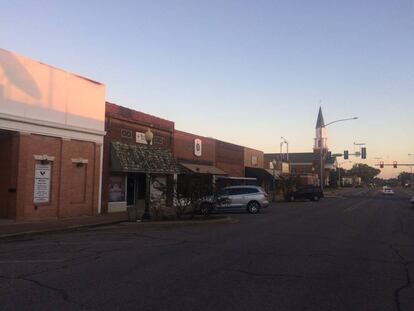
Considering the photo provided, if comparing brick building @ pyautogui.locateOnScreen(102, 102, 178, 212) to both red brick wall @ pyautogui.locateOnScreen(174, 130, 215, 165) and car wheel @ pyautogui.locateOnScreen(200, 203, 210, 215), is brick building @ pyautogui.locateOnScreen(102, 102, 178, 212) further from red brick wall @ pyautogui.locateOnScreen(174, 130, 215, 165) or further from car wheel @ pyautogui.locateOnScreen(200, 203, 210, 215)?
red brick wall @ pyautogui.locateOnScreen(174, 130, 215, 165)

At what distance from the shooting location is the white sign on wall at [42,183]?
71.5 feet

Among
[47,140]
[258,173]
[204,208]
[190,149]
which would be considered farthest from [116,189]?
[258,173]

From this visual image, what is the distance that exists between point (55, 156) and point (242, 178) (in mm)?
30195

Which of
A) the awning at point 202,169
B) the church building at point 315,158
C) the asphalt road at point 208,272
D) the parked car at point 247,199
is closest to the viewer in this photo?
the asphalt road at point 208,272


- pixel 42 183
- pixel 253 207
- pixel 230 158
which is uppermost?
pixel 230 158

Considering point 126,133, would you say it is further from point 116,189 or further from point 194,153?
point 194,153

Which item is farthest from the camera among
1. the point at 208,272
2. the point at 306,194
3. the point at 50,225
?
the point at 306,194

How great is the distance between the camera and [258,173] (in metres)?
55.2

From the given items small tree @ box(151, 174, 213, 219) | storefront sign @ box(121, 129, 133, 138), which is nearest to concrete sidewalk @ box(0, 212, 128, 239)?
small tree @ box(151, 174, 213, 219)

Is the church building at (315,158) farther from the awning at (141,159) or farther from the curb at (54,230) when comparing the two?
the curb at (54,230)

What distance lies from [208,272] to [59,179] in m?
15.3

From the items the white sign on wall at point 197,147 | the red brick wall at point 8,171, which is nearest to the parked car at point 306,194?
the white sign on wall at point 197,147

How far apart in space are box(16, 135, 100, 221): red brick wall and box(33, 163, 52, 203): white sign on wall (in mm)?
224

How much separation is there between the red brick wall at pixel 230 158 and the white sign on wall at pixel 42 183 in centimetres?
2369
